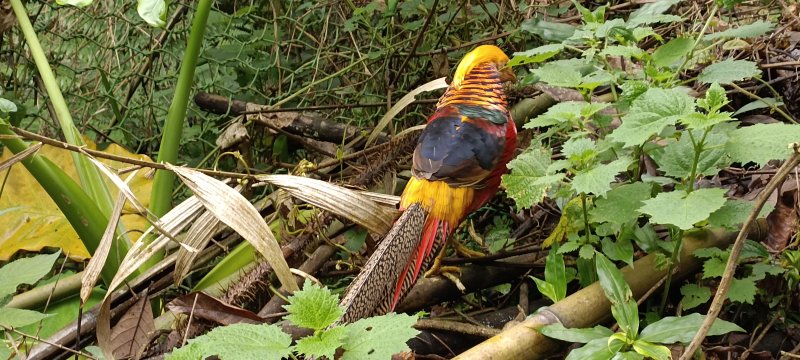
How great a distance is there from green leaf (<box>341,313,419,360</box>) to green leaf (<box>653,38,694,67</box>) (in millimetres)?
1017

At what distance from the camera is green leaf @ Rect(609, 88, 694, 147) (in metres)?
1.57

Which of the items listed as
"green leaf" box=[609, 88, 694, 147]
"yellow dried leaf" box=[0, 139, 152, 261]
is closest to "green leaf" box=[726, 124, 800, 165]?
"green leaf" box=[609, 88, 694, 147]

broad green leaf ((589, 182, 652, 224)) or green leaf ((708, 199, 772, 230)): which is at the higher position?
broad green leaf ((589, 182, 652, 224))

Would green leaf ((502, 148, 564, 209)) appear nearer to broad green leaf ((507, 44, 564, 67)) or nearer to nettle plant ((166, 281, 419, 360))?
broad green leaf ((507, 44, 564, 67))

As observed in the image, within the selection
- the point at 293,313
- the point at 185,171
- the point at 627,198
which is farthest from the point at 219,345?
the point at 627,198

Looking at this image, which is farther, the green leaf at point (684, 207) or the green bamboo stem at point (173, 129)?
the green bamboo stem at point (173, 129)

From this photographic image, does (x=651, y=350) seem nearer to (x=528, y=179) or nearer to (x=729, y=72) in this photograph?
(x=528, y=179)

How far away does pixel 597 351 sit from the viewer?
1.53 m

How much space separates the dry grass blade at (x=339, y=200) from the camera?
1.95 m

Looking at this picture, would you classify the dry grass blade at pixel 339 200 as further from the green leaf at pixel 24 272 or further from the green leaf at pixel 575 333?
the green leaf at pixel 575 333

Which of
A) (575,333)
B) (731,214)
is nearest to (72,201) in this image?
(575,333)

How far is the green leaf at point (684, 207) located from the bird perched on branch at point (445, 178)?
646 millimetres

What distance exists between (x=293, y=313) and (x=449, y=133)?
3.89ft

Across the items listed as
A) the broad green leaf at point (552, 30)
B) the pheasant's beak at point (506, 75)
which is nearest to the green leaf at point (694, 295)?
the broad green leaf at point (552, 30)
